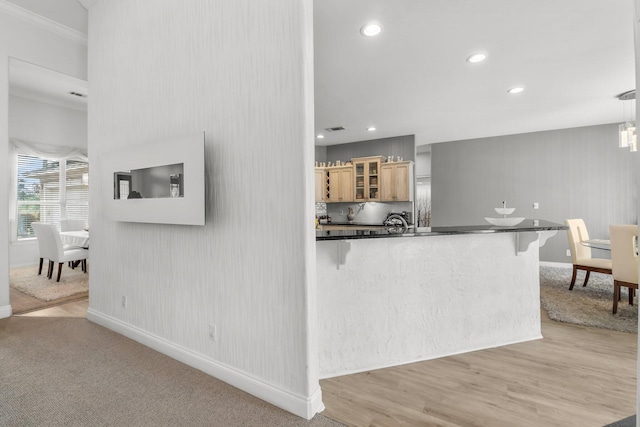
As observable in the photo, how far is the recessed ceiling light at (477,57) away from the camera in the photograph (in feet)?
10.2

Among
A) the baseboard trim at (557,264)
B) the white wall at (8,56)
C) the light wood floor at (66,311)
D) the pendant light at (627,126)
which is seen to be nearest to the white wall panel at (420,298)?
the pendant light at (627,126)

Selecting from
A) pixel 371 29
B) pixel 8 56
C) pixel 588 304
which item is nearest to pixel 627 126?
pixel 588 304

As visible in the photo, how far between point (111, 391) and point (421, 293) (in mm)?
2203

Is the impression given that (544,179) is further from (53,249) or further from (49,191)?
(49,191)

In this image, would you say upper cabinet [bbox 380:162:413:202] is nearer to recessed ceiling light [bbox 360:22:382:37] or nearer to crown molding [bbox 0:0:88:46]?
recessed ceiling light [bbox 360:22:382:37]

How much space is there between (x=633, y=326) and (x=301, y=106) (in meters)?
3.82

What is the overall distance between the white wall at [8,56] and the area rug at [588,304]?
5.74 metres

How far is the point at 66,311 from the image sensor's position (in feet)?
11.1

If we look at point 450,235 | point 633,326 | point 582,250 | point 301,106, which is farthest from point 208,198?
point 582,250

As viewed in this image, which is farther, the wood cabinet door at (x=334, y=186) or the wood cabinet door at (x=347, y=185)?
the wood cabinet door at (x=334, y=186)

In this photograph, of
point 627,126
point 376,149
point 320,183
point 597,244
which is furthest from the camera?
point 320,183

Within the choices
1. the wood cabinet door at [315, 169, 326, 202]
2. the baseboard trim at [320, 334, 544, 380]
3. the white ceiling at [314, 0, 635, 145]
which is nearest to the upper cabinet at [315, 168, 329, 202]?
the wood cabinet door at [315, 169, 326, 202]

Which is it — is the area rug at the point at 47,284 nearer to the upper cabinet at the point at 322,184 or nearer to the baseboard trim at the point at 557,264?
the upper cabinet at the point at 322,184

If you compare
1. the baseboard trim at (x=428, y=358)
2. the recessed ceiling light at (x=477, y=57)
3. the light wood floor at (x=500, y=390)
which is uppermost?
the recessed ceiling light at (x=477, y=57)
